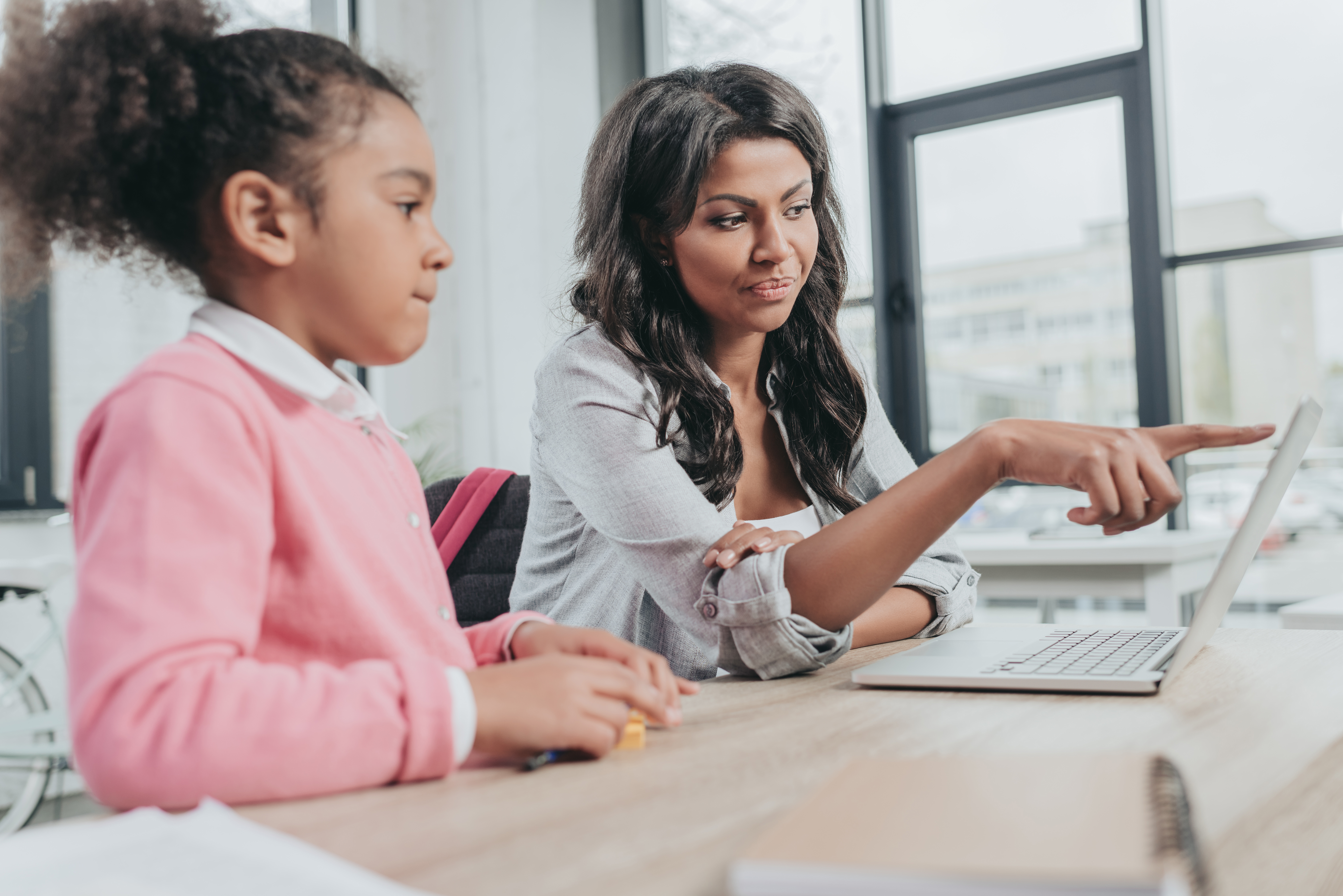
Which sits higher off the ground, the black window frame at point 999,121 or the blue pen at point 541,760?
the black window frame at point 999,121

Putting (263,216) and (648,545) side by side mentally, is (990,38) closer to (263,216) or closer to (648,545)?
(648,545)

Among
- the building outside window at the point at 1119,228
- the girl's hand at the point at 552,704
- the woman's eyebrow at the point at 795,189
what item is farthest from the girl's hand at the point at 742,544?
the building outside window at the point at 1119,228

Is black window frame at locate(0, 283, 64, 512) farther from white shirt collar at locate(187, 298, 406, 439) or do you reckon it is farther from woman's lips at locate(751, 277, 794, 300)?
white shirt collar at locate(187, 298, 406, 439)

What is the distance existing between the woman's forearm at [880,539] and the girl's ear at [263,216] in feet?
1.68

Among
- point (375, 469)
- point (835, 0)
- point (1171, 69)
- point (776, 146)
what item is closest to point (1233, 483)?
point (1171, 69)

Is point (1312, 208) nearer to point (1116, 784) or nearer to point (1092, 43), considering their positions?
point (1092, 43)

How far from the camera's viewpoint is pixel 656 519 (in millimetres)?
992

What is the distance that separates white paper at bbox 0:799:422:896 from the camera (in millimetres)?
406

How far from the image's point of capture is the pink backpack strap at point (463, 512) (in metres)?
1.42

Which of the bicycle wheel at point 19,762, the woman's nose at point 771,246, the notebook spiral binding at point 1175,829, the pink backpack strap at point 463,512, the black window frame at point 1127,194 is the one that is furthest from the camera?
the black window frame at point 1127,194

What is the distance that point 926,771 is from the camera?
A: 1.61 ft

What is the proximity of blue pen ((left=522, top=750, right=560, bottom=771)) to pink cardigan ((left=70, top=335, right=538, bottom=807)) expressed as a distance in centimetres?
6

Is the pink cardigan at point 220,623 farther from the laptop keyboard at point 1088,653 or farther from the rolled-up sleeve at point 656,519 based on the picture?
the laptop keyboard at point 1088,653

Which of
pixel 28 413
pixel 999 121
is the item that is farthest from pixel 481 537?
pixel 999 121
